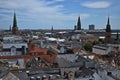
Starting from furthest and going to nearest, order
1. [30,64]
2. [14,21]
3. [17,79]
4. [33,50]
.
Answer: [14,21]
[33,50]
[30,64]
[17,79]

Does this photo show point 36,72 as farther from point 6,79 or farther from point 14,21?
point 14,21

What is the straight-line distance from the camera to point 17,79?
2623 cm

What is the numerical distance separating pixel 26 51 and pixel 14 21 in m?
40.0

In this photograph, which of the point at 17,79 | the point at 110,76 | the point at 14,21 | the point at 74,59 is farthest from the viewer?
the point at 14,21

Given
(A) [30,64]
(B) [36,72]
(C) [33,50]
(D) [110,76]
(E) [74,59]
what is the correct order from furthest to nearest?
1. (C) [33,50]
2. (E) [74,59]
3. (A) [30,64]
4. (B) [36,72]
5. (D) [110,76]

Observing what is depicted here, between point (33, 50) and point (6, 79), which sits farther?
point (33, 50)

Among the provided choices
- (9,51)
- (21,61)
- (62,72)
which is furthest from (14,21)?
(62,72)

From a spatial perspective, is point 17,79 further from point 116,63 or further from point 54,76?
point 116,63

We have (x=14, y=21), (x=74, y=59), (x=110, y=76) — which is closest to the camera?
(x=110, y=76)

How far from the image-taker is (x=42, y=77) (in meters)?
29.1

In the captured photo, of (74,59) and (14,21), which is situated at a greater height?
(14,21)

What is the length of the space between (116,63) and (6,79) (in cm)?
2952

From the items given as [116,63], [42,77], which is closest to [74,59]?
[116,63]

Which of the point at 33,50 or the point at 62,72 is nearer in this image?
the point at 62,72
